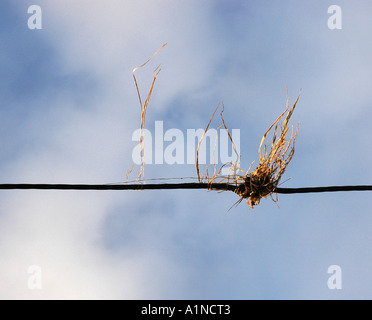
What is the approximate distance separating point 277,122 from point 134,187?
1412 mm

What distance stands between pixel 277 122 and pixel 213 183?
892 millimetres

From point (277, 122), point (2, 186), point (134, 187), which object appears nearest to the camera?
point (2, 186)

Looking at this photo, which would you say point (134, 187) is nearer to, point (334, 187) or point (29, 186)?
point (29, 186)

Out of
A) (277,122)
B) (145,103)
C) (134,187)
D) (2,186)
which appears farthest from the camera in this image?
(277,122)

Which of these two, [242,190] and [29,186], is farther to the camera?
[242,190]

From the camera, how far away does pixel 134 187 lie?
3.00 metres

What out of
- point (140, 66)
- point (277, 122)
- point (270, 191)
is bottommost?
point (270, 191)

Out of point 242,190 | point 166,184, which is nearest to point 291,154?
point 242,190

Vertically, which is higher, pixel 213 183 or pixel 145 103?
pixel 145 103

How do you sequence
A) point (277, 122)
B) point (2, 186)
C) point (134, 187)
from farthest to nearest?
point (277, 122), point (134, 187), point (2, 186)

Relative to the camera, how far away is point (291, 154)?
12.0 feet
